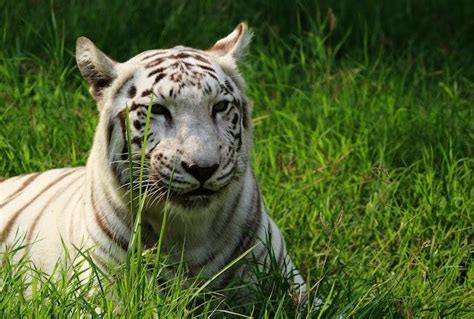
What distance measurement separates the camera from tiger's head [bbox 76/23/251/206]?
11.2 ft

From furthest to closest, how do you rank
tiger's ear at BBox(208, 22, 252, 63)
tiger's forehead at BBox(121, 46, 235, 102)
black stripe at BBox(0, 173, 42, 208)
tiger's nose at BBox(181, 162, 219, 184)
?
black stripe at BBox(0, 173, 42, 208) → tiger's ear at BBox(208, 22, 252, 63) → tiger's forehead at BBox(121, 46, 235, 102) → tiger's nose at BBox(181, 162, 219, 184)

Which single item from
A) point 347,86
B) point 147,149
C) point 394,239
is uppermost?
point 147,149

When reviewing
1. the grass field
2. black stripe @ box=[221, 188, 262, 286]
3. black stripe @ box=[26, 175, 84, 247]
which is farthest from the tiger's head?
black stripe @ box=[26, 175, 84, 247]

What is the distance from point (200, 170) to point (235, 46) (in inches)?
26.2

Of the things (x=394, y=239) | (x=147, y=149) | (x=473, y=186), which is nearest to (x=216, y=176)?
(x=147, y=149)

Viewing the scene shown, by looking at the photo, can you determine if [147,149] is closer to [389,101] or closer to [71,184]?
[71,184]

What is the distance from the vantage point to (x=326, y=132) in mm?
4902

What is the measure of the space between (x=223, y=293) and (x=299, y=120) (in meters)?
1.67

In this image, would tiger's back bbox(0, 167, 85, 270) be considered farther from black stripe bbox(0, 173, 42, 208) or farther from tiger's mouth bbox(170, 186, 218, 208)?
tiger's mouth bbox(170, 186, 218, 208)

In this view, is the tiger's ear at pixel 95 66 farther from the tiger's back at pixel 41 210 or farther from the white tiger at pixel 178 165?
the tiger's back at pixel 41 210

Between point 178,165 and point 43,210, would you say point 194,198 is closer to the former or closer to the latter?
point 178,165

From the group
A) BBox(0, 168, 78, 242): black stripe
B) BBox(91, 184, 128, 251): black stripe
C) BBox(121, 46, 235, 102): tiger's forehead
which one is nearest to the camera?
BBox(121, 46, 235, 102): tiger's forehead

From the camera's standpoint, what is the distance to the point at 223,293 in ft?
12.1

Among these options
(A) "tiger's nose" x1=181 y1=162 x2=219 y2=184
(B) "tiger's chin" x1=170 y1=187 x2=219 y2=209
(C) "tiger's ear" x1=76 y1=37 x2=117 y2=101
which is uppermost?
(C) "tiger's ear" x1=76 y1=37 x2=117 y2=101
